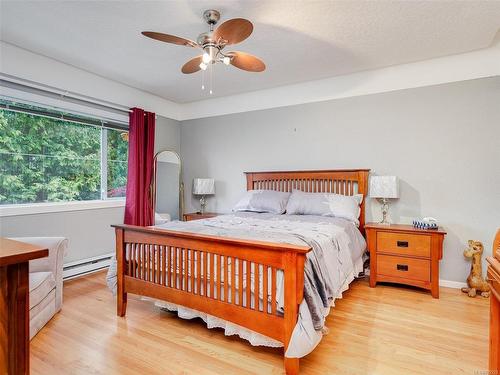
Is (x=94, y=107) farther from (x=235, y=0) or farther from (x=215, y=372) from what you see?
(x=215, y=372)

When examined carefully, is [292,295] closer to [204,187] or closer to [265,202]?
[265,202]

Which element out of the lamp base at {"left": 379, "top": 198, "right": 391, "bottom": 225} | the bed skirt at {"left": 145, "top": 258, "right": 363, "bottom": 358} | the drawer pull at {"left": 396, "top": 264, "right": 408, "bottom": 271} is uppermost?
the lamp base at {"left": 379, "top": 198, "right": 391, "bottom": 225}

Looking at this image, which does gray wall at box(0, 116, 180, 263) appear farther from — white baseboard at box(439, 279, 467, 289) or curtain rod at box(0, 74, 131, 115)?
white baseboard at box(439, 279, 467, 289)

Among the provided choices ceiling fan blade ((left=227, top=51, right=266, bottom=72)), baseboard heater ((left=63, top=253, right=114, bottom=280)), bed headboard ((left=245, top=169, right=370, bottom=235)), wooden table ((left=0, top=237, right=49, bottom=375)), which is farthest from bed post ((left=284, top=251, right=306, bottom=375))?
baseboard heater ((left=63, top=253, right=114, bottom=280))

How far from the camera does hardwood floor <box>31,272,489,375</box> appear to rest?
1.70 meters

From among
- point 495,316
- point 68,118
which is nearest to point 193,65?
point 68,118

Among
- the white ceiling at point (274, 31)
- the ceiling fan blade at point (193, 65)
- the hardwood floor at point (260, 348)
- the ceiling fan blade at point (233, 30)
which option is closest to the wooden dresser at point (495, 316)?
the hardwood floor at point (260, 348)

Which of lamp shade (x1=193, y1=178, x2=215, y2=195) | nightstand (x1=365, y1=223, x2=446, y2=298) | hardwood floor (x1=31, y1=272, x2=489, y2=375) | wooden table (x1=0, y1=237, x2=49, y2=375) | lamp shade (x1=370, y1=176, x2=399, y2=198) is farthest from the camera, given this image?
lamp shade (x1=193, y1=178, x2=215, y2=195)

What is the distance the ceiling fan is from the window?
189 centimetres

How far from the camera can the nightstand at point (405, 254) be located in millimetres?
2742

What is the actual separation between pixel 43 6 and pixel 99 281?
2666 millimetres

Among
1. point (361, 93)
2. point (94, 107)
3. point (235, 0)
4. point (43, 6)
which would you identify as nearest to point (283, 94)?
point (361, 93)

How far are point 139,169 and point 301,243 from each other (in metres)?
2.80

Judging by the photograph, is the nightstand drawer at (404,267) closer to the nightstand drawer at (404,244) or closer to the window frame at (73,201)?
the nightstand drawer at (404,244)
